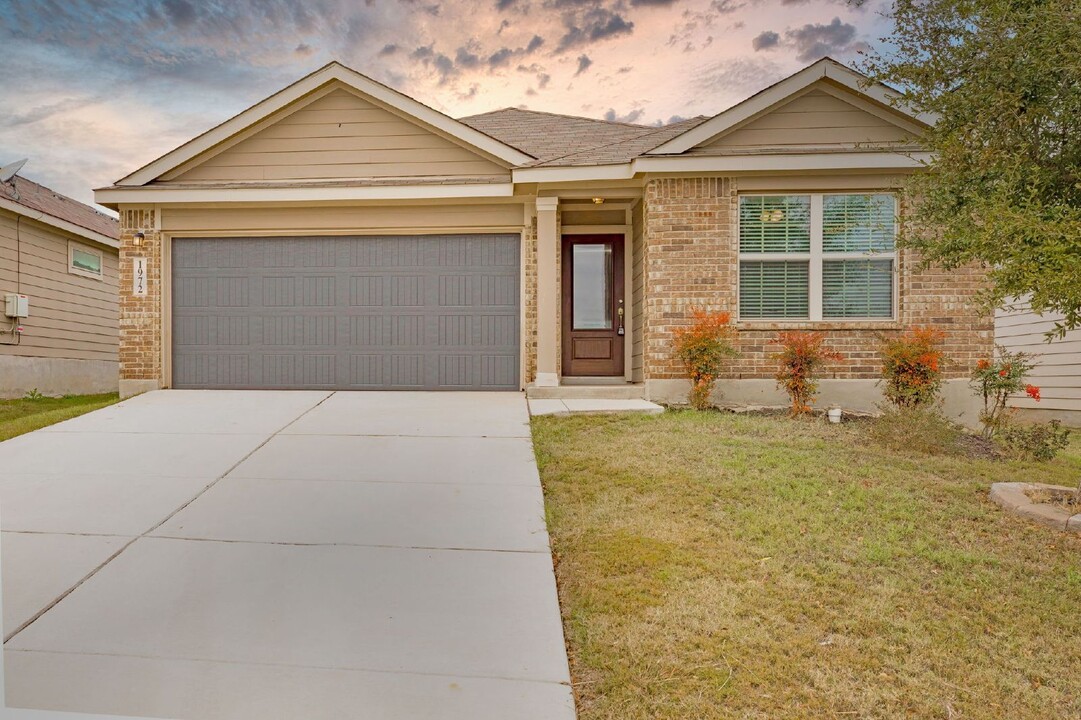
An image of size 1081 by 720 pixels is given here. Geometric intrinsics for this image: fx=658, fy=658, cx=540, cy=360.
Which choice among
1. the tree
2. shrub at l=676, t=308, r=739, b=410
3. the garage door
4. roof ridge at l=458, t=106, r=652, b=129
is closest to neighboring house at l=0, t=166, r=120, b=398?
the garage door

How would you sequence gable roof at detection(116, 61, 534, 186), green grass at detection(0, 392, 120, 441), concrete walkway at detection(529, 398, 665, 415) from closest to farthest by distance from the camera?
green grass at detection(0, 392, 120, 441), concrete walkway at detection(529, 398, 665, 415), gable roof at detection(116, 61, 534, 186)

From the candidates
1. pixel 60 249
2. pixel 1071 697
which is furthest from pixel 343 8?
pixel 60 249

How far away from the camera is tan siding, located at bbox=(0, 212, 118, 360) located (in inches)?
480

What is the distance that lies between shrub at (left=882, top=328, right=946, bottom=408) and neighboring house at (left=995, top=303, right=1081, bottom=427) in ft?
13.3

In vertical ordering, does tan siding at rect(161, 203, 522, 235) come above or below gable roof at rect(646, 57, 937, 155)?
below

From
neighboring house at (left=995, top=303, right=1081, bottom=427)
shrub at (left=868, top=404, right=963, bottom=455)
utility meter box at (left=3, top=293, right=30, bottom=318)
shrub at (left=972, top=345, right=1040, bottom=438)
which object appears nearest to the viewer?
shrub at (left=868, top=404, right=963, bottom=455)

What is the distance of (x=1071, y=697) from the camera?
2609 mm

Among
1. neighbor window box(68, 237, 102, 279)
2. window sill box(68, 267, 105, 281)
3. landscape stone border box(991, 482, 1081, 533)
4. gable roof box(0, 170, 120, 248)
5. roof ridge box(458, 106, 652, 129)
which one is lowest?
landscape stone border box(991, 482, 1081, 533)

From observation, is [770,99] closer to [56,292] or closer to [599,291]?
[599,291]

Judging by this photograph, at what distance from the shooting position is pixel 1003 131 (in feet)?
15.3

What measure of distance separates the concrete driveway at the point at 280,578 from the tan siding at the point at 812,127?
520 cm

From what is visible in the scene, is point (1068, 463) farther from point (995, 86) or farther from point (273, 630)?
point (273, 630)

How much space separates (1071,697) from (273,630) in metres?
3.37

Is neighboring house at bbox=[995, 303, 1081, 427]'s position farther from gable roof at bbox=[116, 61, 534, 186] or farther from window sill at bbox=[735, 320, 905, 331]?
gable roof at bbox=[116, 61, 534, 186]
